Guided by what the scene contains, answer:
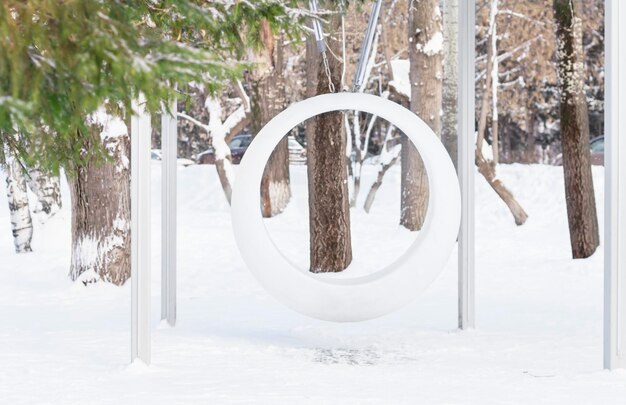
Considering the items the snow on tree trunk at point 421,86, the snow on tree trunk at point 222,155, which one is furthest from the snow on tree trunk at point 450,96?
the snow on tree trunk at point 222,155

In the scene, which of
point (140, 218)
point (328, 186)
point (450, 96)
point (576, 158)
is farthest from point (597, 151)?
point (140, 218)

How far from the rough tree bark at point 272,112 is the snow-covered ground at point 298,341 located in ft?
8.04

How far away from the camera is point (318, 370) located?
6293 mm

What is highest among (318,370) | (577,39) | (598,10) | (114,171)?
(598,10)

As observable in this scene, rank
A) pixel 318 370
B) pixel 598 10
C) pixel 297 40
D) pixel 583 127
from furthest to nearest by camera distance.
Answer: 1. pixel 598 10
2. pixel 583 127
3. pixel 318 370
4. pixel 297 40

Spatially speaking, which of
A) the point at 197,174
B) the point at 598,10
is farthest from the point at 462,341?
the point at 598,10

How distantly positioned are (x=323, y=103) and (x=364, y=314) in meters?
1.36

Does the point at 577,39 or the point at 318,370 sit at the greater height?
the point at 577,39

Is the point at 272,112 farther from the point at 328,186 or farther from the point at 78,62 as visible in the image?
the point at 78,62

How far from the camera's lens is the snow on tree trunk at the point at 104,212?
10.1 metres

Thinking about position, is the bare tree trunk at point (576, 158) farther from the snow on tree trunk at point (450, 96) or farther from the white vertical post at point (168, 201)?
the white vertical post at point (168, 201)

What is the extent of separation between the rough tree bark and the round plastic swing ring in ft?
26.8

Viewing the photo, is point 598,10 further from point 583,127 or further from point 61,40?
point 61,40
